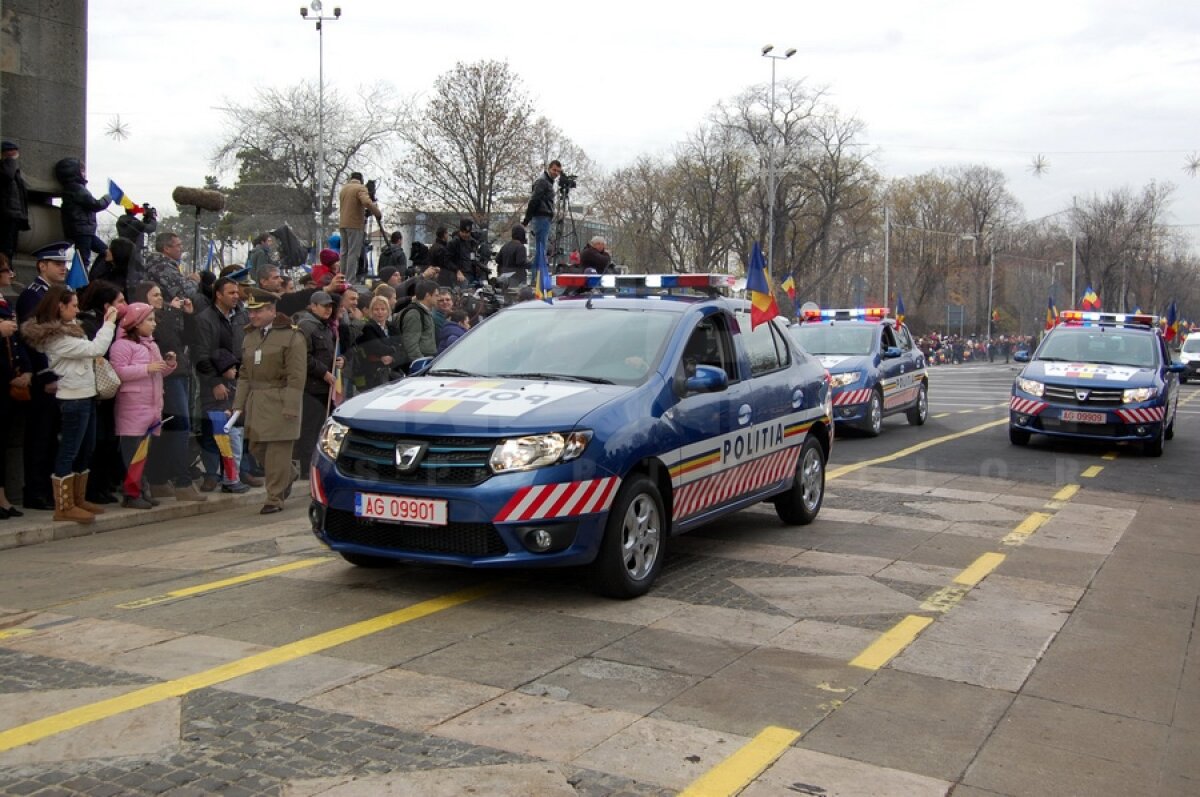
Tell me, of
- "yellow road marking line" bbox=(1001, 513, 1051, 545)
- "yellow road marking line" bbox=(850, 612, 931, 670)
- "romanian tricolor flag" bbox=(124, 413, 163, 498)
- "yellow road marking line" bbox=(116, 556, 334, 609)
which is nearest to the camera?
"yellow road marking line" bbox=(850, 612, 931, 670)

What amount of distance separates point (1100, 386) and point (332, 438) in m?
12.4

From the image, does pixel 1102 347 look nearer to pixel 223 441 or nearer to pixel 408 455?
pixel 223 441

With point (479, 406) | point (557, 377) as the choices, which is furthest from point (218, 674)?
point (557, 377)

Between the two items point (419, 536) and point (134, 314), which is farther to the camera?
point (134, 314)

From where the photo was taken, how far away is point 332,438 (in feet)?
23.3

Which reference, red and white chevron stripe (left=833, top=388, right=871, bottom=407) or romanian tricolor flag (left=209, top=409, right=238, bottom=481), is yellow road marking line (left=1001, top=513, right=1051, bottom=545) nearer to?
red and white chevron stripe (left=833, top=388, right=871, bottom=407)

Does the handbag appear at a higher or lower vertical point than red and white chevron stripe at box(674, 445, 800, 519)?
higher

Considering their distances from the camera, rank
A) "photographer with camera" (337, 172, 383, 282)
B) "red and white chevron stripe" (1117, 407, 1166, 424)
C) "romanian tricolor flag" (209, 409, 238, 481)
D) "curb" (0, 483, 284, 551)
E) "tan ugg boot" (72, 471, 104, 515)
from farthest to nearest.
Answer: "photographer with camera" (337, 172, 383, 282) < "red and white chevron stripe" (1117, 407, 1166, 424) < "romanian tricolor flag" (209, 409, 238, 481) < "tan ugg boot" (72, 471, 104, 515) < "curb" (0, 483, 284, 551)

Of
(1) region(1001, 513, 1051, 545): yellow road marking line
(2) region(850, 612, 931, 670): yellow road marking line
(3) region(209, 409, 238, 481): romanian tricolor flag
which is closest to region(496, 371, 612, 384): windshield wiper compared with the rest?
(2) region(850, 612, 931, 670): yellow road marking line

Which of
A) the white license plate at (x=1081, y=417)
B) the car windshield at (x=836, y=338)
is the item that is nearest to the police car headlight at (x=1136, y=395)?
the white license plate at (x=1081, y=417)

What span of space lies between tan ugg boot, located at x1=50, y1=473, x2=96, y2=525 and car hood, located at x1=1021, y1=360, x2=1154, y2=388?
12.8 m

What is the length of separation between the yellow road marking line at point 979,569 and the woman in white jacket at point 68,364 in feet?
21.9

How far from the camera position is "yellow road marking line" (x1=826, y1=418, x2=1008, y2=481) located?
541 inches

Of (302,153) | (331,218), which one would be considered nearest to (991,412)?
(331,218)
